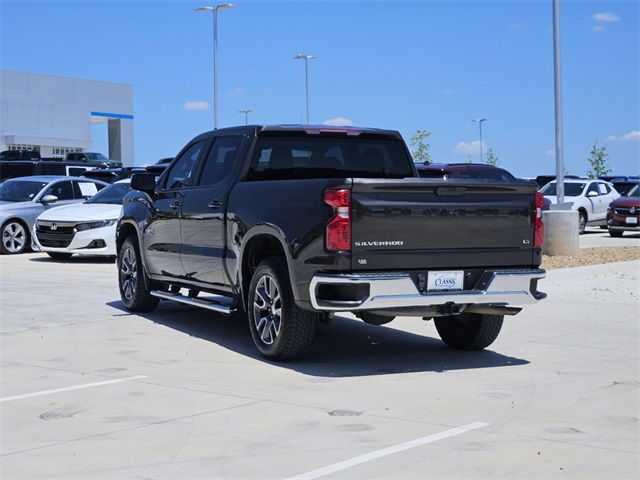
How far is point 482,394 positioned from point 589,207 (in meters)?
24.1

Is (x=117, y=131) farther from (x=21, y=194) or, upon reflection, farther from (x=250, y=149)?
(x=250, y=149)

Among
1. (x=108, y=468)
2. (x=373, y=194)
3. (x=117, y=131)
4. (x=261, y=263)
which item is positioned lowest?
(x=108, y=468)

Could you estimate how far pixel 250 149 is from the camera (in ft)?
30.8

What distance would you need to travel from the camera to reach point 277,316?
8.41 m

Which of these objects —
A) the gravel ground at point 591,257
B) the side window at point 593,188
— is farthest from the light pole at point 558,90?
the side window at point 593,188

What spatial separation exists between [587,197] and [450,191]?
77.0 feet

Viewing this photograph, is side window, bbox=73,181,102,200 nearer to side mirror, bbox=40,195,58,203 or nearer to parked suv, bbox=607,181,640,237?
side mirror, bbox=40,195,58,203

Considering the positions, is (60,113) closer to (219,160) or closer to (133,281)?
(133,281)

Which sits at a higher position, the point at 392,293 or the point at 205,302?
the point at 392,293

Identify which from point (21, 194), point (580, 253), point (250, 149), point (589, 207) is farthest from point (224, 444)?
point (589, 207)

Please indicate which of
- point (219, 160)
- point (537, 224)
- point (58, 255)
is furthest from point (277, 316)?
point (58, 255)

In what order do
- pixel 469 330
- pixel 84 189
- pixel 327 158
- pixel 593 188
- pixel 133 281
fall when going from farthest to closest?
1. pixel 593 188
2. pixel 84 189
3. pixel 133 281
4. pixel 327 158
5. pixel 469 330

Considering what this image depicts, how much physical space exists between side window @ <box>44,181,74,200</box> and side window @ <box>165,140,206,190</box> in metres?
11.7

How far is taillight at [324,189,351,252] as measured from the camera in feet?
25.0
